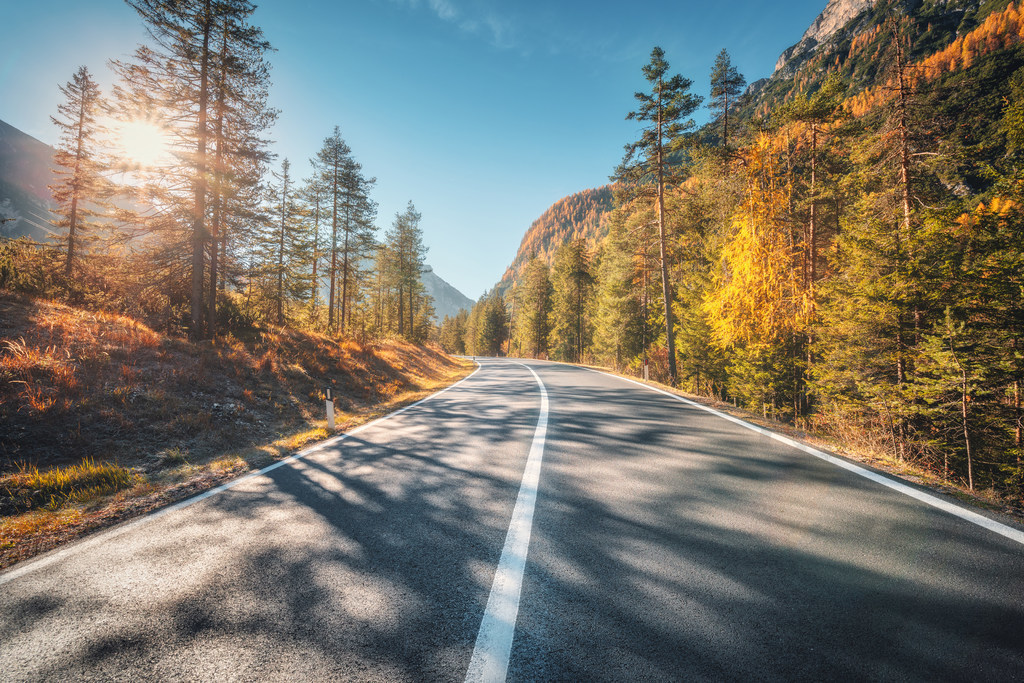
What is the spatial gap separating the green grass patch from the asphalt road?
1.60 m

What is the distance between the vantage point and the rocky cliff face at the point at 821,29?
135750 millimetres

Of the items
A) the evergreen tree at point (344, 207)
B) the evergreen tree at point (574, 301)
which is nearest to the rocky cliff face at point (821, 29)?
the evergreen tree at point (574, 301)

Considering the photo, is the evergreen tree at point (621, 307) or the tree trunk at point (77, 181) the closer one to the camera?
the tree trunk at point (77, 181)

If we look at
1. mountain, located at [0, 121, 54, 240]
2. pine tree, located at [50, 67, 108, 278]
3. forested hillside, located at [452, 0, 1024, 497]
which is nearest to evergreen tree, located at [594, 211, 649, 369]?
→ forested hillside, located at [452, 0, 1024, 497]

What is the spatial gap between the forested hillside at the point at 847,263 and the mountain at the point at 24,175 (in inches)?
6138

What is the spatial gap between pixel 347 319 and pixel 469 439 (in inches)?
1201

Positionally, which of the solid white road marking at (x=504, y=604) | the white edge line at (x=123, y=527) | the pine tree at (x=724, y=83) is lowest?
the white edge line at (x=123, y=527)

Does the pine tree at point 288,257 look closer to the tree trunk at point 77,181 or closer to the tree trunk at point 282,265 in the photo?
the tree trunk at point 282,265

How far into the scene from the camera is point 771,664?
5.56 ft

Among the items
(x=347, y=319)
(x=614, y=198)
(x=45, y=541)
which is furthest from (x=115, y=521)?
(x=347, y=319)

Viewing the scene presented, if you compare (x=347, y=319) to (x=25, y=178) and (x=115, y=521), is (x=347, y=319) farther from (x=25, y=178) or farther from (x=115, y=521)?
(x=25, y=178)

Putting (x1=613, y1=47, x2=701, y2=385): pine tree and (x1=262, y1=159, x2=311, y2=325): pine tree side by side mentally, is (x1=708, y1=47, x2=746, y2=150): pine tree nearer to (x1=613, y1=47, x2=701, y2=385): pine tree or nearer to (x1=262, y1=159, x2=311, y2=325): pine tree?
(x1=613, y1=47, x2=701, y2=385): pine tree

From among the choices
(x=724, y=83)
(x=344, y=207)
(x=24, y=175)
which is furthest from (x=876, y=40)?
(x=24, y=175)

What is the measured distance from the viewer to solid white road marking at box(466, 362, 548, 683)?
1684mm
